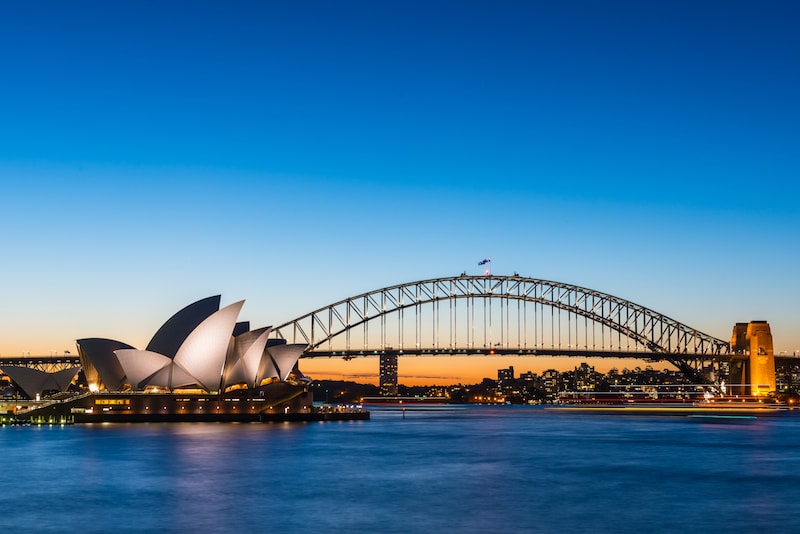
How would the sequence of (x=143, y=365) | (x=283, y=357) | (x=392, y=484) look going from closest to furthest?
1. (x=392, y=484)
2. (x=143, y=365)
3. (x=283, y=357)

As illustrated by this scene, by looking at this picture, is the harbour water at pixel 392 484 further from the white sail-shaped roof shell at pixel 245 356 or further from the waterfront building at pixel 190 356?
the white sail-shaped roof shell at pixel 245 356

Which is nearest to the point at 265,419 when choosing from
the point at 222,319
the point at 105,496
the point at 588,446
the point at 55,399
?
the point at 222,319

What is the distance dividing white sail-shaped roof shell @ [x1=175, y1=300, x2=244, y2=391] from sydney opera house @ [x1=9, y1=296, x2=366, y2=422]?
3.1 inches

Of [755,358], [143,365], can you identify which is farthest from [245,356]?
[755,358]

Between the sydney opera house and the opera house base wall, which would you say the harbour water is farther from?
the opera house base wall

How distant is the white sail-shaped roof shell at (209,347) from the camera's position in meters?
75.8

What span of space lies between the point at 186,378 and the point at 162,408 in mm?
3879

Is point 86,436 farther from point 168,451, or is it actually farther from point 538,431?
point 538,431

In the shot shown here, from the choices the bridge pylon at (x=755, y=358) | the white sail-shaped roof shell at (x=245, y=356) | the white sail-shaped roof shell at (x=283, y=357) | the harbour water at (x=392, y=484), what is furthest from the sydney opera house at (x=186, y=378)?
the bridge pylon at (x=755, y=358)

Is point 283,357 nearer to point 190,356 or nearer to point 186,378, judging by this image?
point 186,378

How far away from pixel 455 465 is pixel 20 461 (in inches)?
787

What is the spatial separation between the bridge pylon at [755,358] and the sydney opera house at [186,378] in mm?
67552

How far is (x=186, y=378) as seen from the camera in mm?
80062

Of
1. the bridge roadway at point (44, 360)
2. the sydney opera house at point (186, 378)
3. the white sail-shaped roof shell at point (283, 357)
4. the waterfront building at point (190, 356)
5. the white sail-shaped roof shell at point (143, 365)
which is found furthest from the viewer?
the bridge roadway at point (44, 360)
